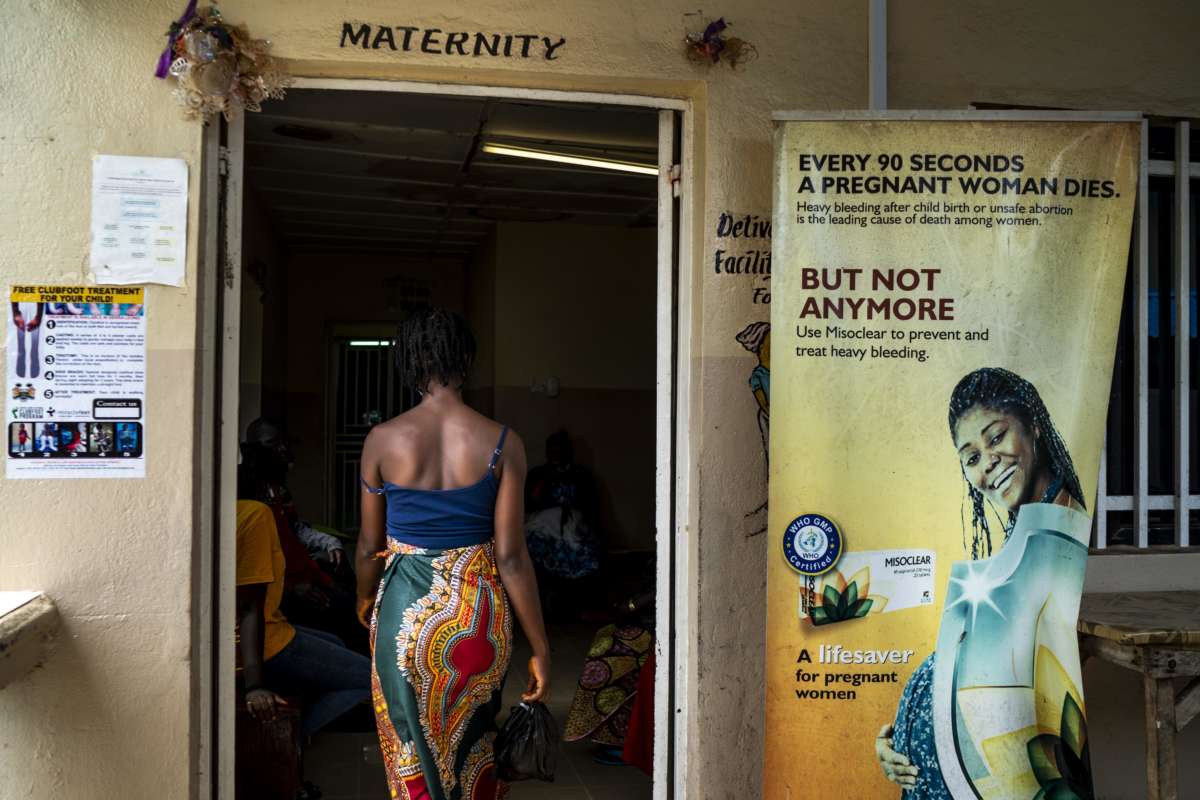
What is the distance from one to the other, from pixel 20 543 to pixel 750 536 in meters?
2.22

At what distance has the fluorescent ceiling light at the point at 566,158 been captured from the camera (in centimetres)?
691

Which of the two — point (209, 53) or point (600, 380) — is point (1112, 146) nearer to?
point (209, 53)

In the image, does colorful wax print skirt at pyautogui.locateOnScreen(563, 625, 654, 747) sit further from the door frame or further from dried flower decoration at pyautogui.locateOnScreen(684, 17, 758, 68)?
dried flower decoration at pyautogui.locateOnScreen(684, 17, 758, 68)

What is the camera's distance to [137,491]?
10.4ft

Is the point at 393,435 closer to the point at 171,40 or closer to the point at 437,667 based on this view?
the point at 437,667

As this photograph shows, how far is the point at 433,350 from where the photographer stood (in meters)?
3.11

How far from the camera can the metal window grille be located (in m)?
3.89

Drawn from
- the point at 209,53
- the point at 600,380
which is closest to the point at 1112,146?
the point at 209,53

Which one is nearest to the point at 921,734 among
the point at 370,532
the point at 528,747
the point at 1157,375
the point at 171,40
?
the point at 528,747

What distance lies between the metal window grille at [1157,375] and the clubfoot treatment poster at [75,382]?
10.8 feet

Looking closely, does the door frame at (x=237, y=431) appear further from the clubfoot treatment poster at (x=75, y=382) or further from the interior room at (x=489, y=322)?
the interior room at (x=489, y=322)

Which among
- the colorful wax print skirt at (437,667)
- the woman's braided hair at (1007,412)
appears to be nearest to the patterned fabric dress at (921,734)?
the woman's braided hair at (1007,412)

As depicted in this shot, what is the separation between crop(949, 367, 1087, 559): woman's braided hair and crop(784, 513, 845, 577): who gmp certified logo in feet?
1.28

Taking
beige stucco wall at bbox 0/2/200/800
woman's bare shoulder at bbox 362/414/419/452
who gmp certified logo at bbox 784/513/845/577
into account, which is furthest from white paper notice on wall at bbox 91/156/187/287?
who gmp certified logo at bbox 784/513/845/577
